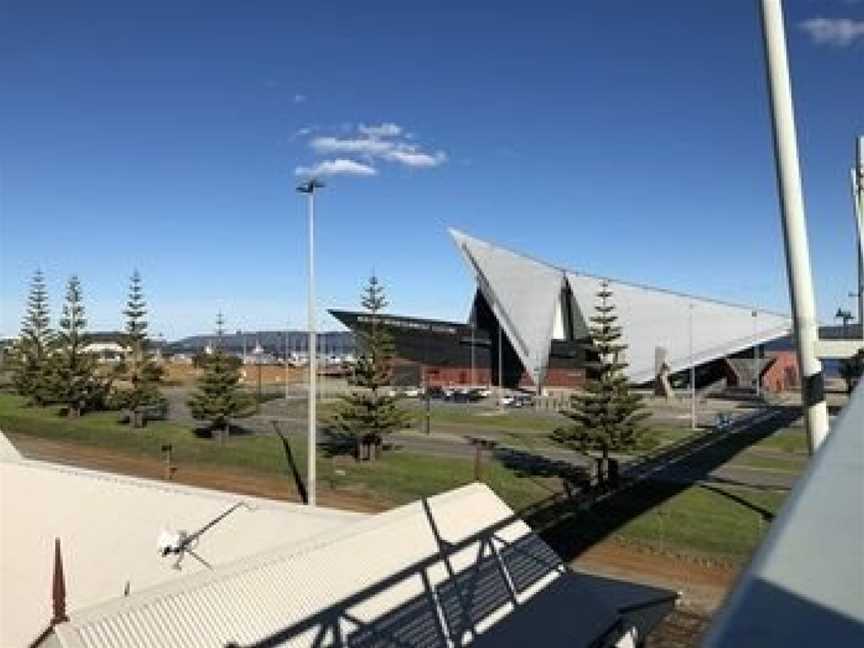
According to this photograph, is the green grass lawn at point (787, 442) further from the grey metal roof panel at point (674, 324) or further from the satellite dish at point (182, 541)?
the satellite dish at point (182, 541)

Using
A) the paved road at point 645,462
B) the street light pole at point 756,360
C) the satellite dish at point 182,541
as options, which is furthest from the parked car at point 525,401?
the satellite dish at point 182,541

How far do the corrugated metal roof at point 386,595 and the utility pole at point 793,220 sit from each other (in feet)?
33.4

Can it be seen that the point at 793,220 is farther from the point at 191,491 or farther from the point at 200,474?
the point at 200,474

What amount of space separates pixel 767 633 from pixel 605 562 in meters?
27.7

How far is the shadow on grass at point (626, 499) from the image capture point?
32969mm

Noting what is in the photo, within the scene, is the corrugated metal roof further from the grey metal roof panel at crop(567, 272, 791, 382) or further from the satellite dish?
the grey metal roof panel at crop(567, 272, 791, 382)

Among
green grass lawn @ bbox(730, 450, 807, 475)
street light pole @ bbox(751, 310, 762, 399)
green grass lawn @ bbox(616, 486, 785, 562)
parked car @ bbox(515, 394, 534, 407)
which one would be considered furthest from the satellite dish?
street light pole @ bbox(751, 310, 762, 399)

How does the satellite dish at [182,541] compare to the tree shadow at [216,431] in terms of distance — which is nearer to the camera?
the satellite dish at [182,541]

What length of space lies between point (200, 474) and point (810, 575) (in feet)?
150

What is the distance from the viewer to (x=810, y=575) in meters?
3.60

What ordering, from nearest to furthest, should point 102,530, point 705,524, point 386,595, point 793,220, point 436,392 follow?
1. point 793,220
2. point 386,595
3. point 102,530
4. point 705,524
5. point 436,392

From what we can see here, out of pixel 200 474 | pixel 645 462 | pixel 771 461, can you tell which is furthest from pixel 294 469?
pixel 771 461

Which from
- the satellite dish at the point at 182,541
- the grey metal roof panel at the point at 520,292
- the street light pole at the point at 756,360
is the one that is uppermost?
the grey metal roof panel at the point at 520,292

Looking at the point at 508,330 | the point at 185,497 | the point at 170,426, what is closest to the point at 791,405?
the point at 508,330
